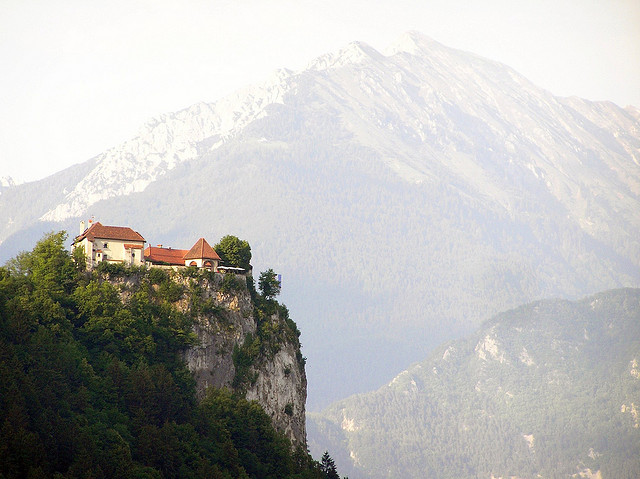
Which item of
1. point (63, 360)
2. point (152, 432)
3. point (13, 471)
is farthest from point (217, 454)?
point (13, 471)

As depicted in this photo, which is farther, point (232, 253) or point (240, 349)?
point (232, 253)

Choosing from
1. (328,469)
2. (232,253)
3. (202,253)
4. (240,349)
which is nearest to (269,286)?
(232,253)

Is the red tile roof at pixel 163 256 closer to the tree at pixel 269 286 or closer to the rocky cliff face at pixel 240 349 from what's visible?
the rocky cliff face at pixel 240 349

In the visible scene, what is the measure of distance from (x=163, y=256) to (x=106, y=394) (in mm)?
22680

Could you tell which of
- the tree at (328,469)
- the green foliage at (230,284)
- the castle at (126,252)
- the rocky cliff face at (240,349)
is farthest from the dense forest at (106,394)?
the tree at (328,469)

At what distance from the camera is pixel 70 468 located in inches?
3920

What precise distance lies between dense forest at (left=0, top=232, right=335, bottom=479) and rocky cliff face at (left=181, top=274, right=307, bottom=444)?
180 cm

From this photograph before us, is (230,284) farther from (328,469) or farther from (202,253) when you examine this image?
(328,469)

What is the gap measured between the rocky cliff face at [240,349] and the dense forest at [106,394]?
1804mm

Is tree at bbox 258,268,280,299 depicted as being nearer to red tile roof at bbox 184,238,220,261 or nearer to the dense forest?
red tile roof at bbox 184,238,220,261

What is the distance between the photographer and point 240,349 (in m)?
129

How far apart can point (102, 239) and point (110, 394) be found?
66.7 feet

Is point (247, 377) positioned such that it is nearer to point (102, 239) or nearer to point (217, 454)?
point (217, 454)

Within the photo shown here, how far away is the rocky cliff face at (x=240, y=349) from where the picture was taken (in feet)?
415
